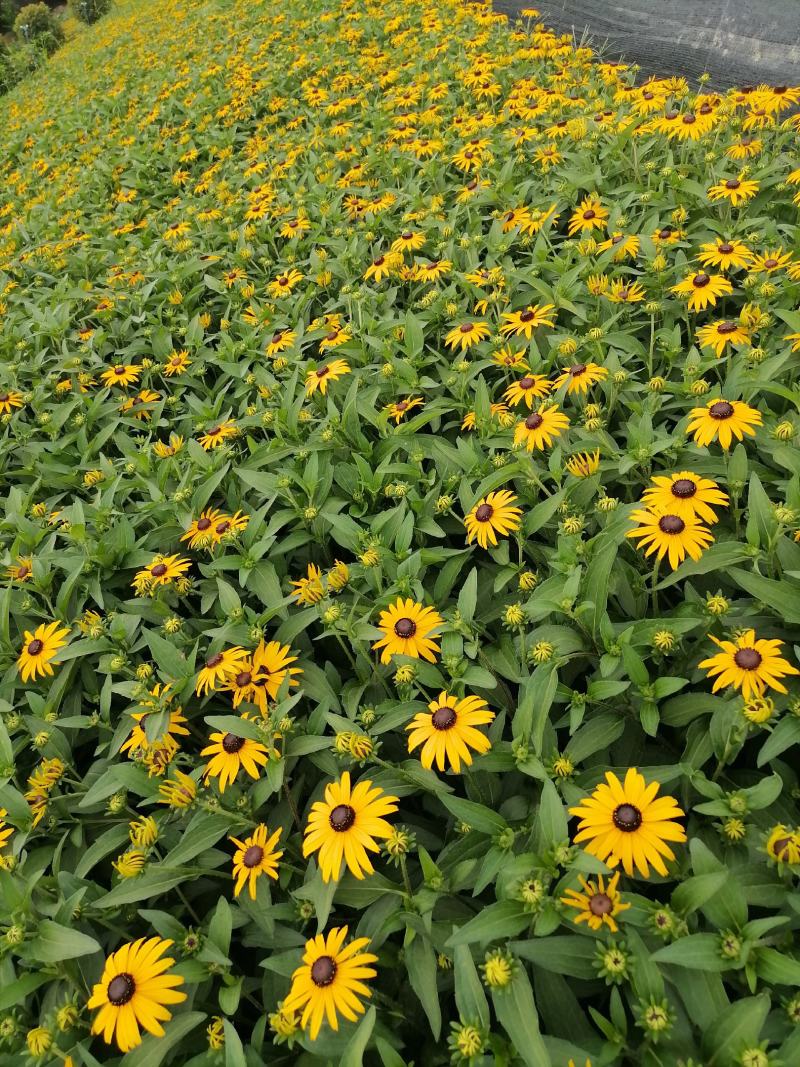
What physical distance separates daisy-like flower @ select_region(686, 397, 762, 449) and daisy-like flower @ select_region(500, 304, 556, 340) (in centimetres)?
99

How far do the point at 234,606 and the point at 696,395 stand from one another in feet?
6.09

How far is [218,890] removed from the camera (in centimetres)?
210

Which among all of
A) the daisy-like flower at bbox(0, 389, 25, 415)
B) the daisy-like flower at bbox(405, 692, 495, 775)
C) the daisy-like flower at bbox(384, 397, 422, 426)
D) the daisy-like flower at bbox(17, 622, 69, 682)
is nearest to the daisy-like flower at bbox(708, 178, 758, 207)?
the daisy-like flower at bbox(384, 397, 422, 426)

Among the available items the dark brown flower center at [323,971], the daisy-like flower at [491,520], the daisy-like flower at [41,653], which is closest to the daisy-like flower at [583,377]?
the daisy-like flower at [491,520]

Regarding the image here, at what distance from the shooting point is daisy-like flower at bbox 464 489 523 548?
7.35ft

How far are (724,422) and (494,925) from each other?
1.64m

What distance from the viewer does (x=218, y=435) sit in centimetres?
333

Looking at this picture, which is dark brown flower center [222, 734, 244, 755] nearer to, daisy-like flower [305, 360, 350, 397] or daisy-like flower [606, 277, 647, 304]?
daisy-like flower [305, 360, 350, 397]

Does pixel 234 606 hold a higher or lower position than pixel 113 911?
higher

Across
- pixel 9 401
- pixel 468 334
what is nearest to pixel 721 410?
pixel 468 334

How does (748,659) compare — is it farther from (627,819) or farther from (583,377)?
(583,377)

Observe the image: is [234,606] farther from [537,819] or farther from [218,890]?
[537,819]

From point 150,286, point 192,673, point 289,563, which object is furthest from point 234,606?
point 150,286

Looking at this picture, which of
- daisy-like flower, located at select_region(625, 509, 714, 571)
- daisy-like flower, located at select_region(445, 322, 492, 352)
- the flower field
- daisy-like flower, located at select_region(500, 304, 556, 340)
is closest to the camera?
the flower field
